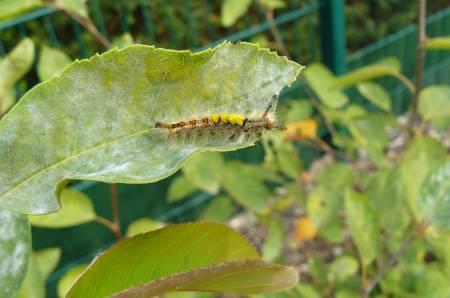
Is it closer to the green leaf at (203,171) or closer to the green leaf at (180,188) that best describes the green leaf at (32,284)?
the green leaf at (203,171)

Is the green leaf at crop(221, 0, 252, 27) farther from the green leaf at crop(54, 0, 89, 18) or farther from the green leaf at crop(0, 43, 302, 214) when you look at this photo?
the green leaf at crop(0, 43, 302, 214)

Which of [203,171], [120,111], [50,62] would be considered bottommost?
[120,111]

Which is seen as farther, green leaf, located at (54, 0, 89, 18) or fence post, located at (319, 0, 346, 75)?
fence post, located at (319, 0, 346, 75)

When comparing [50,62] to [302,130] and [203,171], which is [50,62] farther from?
[302,130]

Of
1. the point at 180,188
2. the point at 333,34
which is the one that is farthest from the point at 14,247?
the point at 333,34

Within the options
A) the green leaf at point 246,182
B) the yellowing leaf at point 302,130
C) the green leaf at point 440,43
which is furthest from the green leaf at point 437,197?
the yellowing leaf at point 302,130

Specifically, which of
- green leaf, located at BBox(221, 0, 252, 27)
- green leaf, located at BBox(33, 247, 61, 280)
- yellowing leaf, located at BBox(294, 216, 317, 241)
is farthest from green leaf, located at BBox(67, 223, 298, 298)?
yellowing leaf, located at BBox(294, 216, 317, 241)
